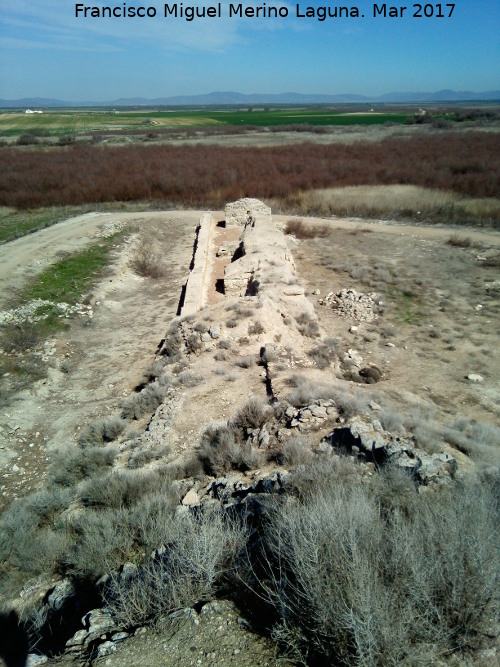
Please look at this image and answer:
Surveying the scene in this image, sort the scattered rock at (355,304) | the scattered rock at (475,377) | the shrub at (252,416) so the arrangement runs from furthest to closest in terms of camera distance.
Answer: the scattered rock at (355,304) → the scattered rock at (475,377) → the shrub at (252,416)

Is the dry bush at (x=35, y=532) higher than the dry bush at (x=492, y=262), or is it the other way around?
the dry bush at (x=492, y=262)

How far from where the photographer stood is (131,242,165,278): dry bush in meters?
15.7

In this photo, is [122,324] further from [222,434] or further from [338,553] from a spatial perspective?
[338,553]

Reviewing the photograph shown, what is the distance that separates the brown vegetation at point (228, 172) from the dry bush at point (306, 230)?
7.22 meters

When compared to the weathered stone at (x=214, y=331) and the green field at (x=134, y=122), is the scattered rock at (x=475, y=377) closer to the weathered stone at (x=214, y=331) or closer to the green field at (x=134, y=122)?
the weathered stone at (x=214, y=331)

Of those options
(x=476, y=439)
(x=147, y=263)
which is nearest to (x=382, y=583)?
(x=476, y=439)

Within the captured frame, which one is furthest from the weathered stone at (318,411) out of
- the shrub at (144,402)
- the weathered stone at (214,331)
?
the weathered stone at (214,331)

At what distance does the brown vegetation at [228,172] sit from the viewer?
1057 inches

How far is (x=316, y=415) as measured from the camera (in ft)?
18.9

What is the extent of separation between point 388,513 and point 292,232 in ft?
57.7

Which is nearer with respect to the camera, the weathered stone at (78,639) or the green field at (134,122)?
the weathered stone at (78,639)

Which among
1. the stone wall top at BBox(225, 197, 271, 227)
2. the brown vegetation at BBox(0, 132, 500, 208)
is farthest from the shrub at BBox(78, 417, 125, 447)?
the brown vegetation at BBox(0, 132, 500, 208)

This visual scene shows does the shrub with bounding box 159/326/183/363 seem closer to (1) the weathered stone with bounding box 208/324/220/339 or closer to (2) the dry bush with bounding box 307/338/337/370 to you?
(1) the weathered stone with bounding box 208/324/220/339

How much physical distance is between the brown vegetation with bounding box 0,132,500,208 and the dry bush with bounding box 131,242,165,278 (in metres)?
9.69
